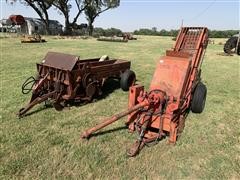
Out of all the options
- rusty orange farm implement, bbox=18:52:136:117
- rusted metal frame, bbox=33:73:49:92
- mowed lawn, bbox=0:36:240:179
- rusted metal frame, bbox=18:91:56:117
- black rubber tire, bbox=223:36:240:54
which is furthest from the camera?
black rubber tire, bbox=223:36:240:54

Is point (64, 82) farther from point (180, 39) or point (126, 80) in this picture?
point (180, 39)

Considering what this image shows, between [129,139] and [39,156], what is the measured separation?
54.0 inches

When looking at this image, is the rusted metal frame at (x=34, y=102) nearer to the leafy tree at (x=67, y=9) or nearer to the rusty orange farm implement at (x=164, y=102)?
the rusty orange farm implement at (x=164, y=102)

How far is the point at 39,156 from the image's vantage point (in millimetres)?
3559

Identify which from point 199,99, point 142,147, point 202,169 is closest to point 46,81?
point 142,147

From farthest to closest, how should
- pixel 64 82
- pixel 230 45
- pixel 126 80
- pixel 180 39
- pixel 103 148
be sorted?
pixel 230 45 < pixel 126 80 < pixel 180 39 < pixel 64 82 < pixel 103 148

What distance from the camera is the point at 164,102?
423cm

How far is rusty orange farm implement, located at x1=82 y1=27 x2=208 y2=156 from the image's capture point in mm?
3994

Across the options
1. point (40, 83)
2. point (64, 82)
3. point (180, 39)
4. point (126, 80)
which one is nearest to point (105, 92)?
point (126, 80)

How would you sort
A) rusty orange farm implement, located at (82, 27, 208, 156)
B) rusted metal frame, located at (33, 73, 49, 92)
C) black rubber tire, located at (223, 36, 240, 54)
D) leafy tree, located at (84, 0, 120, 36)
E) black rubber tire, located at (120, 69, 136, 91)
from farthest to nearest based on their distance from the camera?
leafy tree, located at (84, 0, 120, 36) → black rubber tire, located at (223, 36, 240, 54) → black rubber tire, located at (120, 69, 136, 91) → rusted metal frame, located at (33, 73, 49, 92) → rusty orange farm implement, located at (82, 27, 208, 156)

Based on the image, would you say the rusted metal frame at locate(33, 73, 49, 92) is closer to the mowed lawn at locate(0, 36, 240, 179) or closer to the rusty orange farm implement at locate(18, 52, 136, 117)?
the rusty orange farm implement at locate(18, 52, 136, 117)

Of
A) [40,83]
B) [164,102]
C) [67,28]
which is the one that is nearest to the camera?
[164,102]

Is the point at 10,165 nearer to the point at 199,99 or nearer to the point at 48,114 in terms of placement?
the point at 48,114

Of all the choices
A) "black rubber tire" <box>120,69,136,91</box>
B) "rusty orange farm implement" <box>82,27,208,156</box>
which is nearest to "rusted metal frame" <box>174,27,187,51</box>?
"rusty orange farm implement" <box>82,27,208,156</box>
